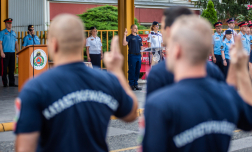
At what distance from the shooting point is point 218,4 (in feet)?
99.4

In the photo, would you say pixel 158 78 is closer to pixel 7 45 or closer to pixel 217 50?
pixel 217 50

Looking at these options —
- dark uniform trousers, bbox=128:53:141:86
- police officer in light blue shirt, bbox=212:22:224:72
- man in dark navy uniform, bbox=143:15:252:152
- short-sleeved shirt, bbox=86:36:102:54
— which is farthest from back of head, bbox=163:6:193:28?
short-sleeved shirt, bbox=86:36:102:54

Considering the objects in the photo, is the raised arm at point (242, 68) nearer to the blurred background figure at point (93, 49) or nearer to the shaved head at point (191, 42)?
the shaved head at point (191, 42)

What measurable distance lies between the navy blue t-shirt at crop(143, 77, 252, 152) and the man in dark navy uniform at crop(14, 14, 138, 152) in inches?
14.8

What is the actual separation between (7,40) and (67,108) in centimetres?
1101

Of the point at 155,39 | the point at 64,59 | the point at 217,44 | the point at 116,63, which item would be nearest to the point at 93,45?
the point at 155,39

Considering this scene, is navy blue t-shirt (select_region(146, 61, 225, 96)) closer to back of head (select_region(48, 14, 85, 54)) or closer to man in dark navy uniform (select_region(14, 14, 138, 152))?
man in dark navy uniform (select_region(14, 14, 138, 152))

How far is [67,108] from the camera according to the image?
6.19 feet

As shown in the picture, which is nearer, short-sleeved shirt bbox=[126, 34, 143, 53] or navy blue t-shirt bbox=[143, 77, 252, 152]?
navy blue t-shirt bbox=[143, 77, 252, 152]

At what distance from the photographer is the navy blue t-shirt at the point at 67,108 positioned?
5.90 feet

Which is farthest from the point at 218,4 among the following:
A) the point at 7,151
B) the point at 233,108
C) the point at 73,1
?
the point at 233,108

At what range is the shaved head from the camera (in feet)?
5.40

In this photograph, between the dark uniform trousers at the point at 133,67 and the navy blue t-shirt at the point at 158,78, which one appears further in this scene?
the dark uniform trousers at the point at 133,67

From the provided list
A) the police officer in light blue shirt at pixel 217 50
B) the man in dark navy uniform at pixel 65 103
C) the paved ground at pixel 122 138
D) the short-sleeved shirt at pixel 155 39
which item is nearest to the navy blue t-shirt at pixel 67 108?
the man in dark navy uniform at pixel 65 103
